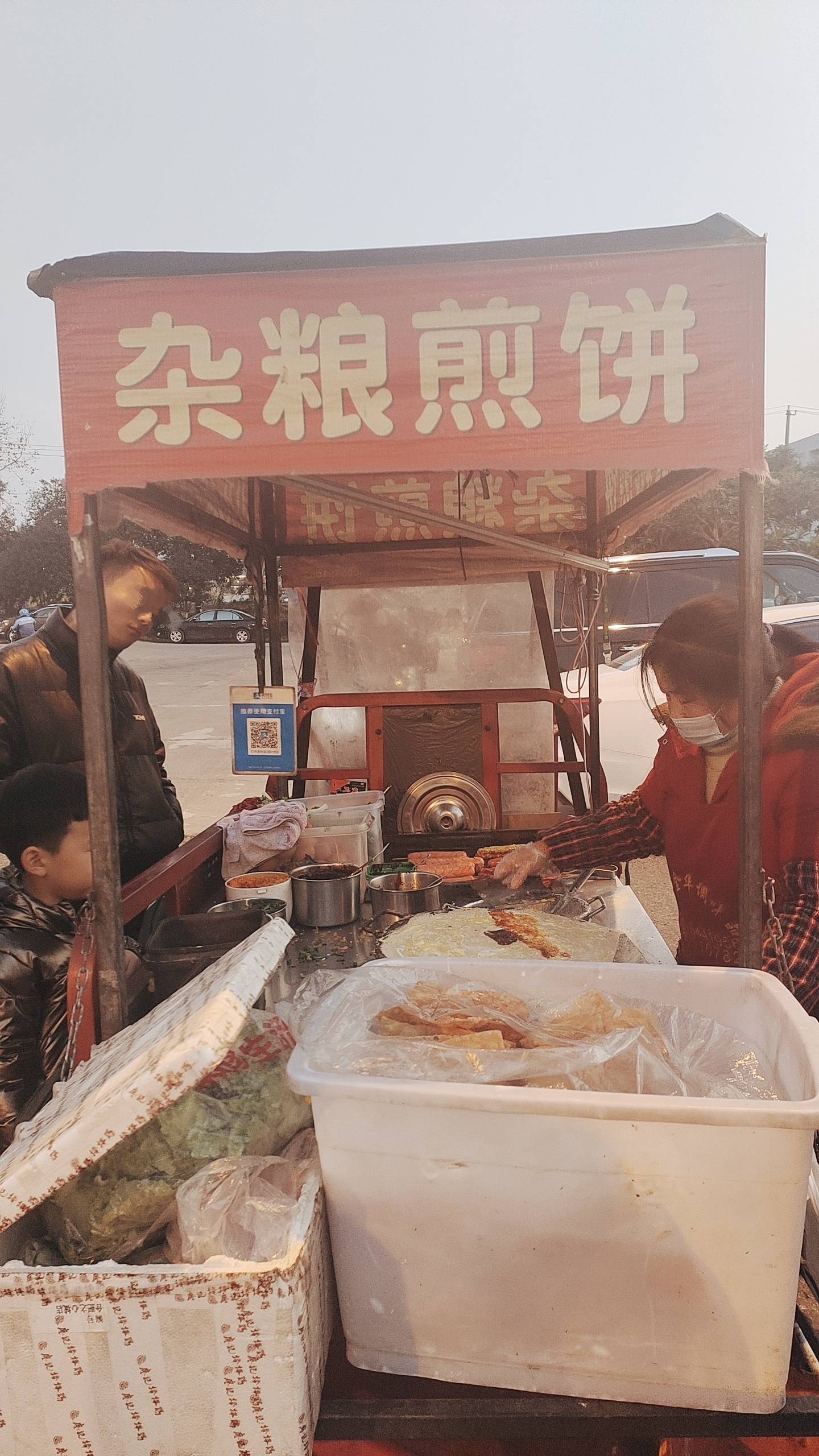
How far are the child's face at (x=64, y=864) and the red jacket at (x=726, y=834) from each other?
173 centimetres

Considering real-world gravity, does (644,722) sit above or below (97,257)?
below

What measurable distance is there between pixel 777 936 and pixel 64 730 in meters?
2.68

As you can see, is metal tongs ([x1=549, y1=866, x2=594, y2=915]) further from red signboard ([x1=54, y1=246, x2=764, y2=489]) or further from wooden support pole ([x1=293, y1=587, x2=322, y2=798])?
wooden support pole ([x1=293, y1=587, x2=322, y2=798])

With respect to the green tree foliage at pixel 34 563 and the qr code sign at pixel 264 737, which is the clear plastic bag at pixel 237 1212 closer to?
the qr code sign at pixel 264 737

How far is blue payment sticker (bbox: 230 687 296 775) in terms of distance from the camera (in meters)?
3.52

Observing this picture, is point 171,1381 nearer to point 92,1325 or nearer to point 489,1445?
point 92,1325

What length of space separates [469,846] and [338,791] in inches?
55.3

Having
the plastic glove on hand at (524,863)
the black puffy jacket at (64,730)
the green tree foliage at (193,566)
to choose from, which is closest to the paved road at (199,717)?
the black puffy jacket at (64,730)

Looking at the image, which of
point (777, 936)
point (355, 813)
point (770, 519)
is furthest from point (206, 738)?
point (770, 519)

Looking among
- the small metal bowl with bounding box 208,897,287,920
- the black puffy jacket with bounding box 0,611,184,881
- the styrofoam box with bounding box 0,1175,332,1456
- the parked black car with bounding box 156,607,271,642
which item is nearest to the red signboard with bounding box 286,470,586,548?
the black puffy jacket with bounding box 0,611,184,881

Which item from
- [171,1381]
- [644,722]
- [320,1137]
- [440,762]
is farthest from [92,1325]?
[644,722]

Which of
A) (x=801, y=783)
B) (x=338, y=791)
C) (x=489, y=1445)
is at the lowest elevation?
(x=489, y=1445)

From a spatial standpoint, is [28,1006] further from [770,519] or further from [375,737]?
[770,519]

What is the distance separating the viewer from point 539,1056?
137 centimetres
